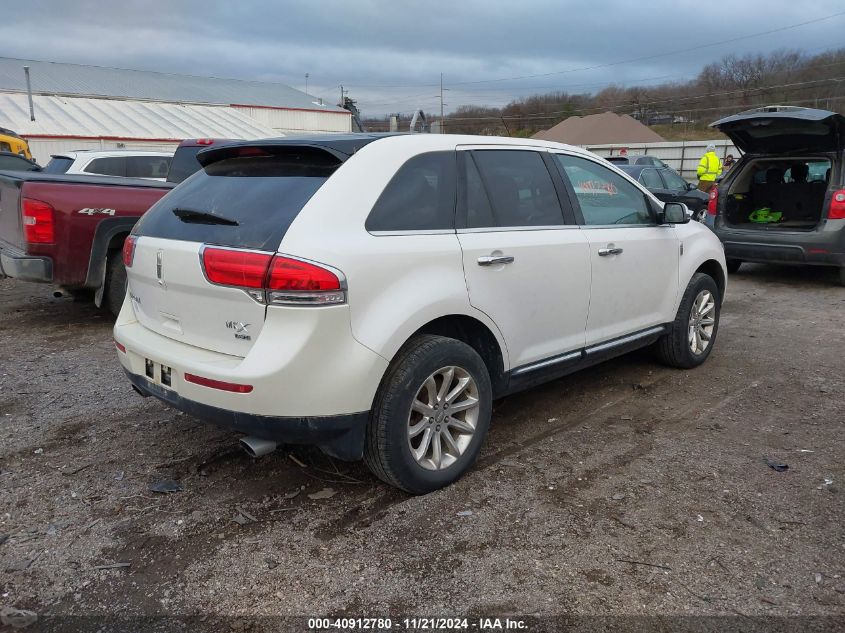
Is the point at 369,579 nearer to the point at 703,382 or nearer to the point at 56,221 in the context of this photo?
the point at 703,382

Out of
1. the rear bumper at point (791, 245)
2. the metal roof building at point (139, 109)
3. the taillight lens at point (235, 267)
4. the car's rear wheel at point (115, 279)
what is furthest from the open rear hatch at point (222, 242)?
the metal roof building at point (139, 109)

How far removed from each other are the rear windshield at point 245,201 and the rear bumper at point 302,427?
74 cm

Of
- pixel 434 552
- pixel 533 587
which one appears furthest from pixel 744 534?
pixel 434 552

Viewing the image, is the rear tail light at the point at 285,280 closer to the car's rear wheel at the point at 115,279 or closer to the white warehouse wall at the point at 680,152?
the car's rear wheel at the point at 115,279

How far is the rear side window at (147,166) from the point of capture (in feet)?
33.0

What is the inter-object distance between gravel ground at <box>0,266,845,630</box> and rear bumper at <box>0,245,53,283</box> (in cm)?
128

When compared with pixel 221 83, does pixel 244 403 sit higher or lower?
lower

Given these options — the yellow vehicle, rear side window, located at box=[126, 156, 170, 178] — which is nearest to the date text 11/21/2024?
rear side window, located at box=[126, 156, 170, 178]

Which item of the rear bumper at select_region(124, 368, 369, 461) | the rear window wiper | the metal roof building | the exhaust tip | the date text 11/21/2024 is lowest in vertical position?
the date text 11/21/2024

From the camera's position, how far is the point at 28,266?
5.83 m

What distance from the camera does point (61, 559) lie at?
9.40 ft

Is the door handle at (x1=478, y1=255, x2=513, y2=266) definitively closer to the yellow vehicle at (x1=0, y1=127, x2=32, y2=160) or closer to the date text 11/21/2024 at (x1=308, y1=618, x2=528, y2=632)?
the date text 11/21/2024 at (x1=308, y1=618, x2=528, y2=632)

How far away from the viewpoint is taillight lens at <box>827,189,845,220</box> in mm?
8516

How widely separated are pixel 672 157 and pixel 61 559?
33.1 m
